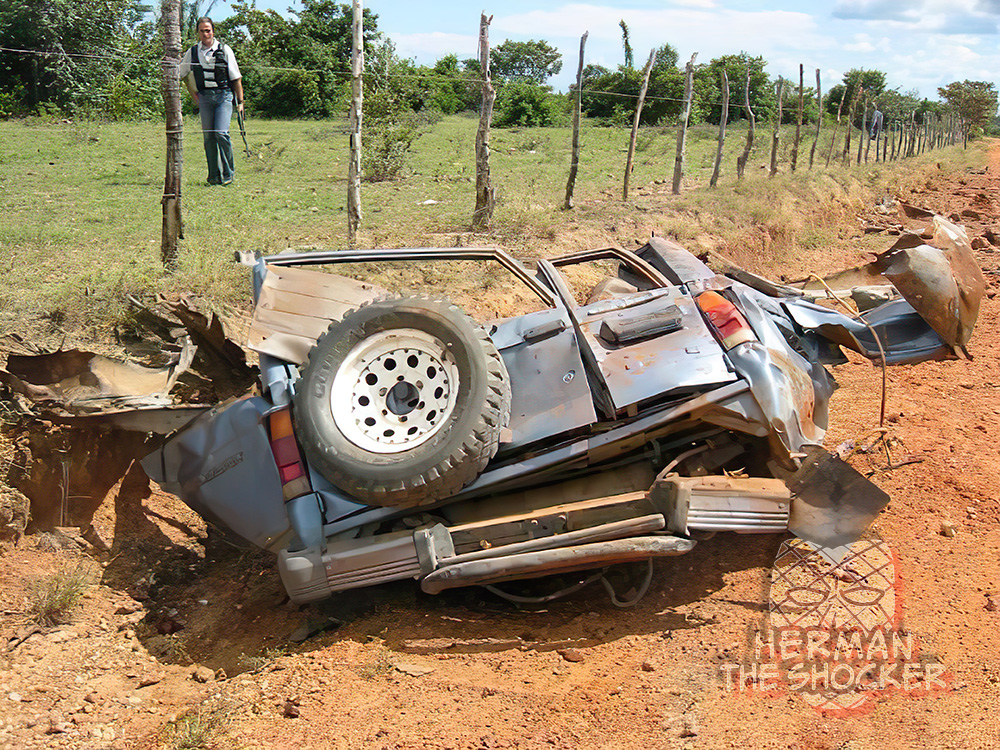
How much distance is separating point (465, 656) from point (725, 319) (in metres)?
2.12

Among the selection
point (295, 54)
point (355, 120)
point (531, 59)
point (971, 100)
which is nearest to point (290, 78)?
point (295, 54)

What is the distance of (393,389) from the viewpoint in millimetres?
3986

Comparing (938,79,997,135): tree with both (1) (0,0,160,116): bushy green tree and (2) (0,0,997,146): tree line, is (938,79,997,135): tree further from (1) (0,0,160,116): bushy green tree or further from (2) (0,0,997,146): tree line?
(1) (0,0,160,116): bushy green tree

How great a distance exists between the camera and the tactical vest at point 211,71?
372 inches

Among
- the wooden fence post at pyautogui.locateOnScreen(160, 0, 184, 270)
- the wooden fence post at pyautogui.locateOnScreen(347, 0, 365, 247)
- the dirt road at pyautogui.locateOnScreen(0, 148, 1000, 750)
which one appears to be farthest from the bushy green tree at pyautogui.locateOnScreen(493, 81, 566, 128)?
the dirt road at pyautogui.locateOnScreen(0, 148, 1000, 750)

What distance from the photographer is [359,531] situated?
154 inches

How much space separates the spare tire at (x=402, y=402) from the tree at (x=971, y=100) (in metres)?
44.6

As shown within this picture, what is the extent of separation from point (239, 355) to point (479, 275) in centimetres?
367

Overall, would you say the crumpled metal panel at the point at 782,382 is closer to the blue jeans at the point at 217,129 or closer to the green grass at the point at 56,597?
the green grass at the point at 56,597

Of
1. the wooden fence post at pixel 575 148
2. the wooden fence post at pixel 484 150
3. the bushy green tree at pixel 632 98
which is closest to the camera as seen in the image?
the wooden fence post at pixel 484 150

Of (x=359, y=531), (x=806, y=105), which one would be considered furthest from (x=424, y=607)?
(x=806, y=105)

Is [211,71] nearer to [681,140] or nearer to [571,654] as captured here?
[681,140]

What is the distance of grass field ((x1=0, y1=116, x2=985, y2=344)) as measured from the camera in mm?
7340

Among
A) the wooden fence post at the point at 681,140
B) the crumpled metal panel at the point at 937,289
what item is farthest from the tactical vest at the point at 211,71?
the crumpled metal panel at the point at 937,289
